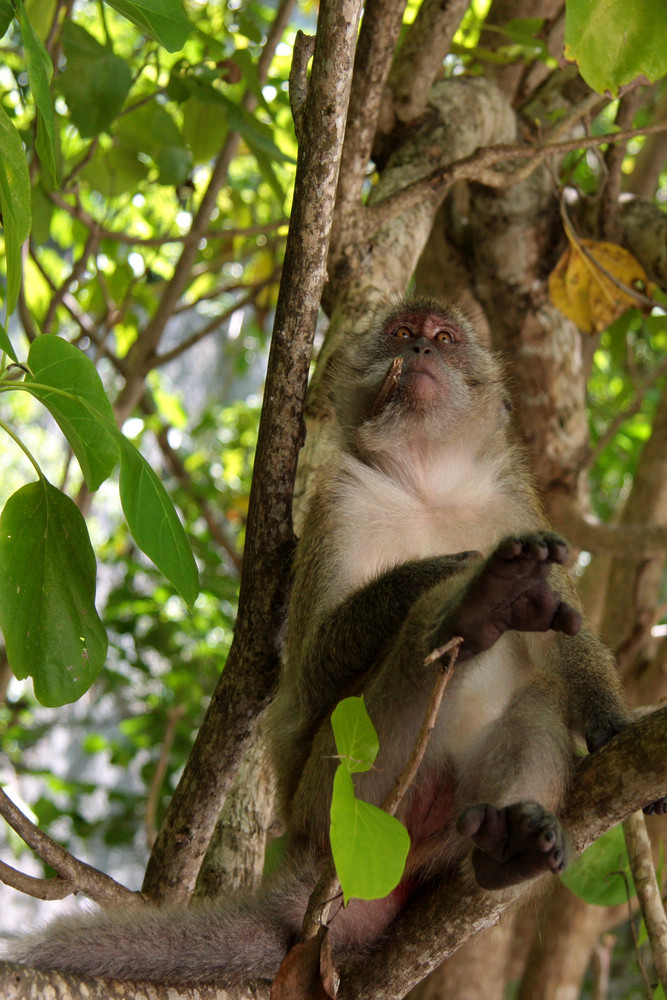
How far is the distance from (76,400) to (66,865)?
37.0 inches

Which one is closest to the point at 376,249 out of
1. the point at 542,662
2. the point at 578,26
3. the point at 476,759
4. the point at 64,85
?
the point at 64,85

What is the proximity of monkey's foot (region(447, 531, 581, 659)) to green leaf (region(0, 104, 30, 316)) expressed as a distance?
92 centimetres

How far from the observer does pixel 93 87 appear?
2.66 metres

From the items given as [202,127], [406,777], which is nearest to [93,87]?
[202,127]

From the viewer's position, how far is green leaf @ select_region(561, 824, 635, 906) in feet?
8.23

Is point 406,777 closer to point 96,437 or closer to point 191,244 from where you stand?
point 96,437

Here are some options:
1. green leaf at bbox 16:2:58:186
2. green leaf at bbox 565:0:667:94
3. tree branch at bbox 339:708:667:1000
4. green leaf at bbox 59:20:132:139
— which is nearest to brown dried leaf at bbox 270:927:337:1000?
tree branch at bbox 339:708:667:1000

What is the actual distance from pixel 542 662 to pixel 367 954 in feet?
2.73

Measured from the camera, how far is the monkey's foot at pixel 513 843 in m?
1.70

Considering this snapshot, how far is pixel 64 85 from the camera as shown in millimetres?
2666

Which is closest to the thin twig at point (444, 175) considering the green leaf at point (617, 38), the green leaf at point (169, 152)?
the green leaf at point (169, 152)

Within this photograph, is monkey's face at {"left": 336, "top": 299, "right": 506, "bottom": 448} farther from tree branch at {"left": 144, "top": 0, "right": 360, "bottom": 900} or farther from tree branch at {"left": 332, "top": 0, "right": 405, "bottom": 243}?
tree branch at {"left": 144, "top": 0, "right": 360, "bottom": 900}

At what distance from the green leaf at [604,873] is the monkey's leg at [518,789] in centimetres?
51

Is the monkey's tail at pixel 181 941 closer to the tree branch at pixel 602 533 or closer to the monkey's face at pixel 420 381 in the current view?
the monkey's face at pixel 420 381
